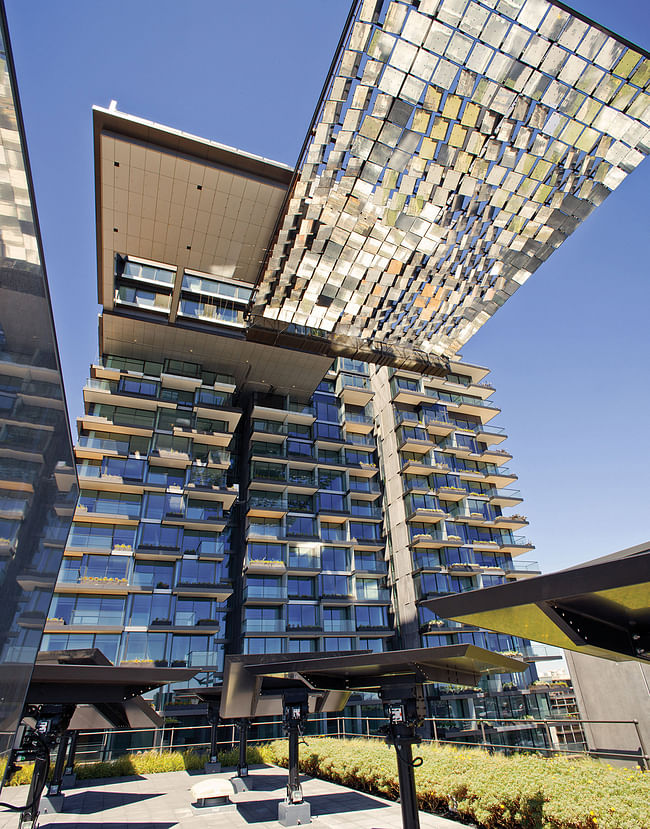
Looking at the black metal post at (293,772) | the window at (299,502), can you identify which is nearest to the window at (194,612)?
the window at (299,502)

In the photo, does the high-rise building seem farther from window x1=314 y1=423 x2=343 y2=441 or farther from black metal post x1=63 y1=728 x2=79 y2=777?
black metal post x1=63 y1=728 x2=79 y2=777

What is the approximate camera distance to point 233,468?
38.5m

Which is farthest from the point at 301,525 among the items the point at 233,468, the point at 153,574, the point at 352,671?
the point at 352,671

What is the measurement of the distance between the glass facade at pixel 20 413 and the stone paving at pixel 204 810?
28.7 ft

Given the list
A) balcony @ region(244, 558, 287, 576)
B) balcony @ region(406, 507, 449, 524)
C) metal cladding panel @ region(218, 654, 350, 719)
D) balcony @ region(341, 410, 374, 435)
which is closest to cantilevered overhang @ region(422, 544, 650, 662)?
metal cladding panel @ region(218, 654, 350, 719)

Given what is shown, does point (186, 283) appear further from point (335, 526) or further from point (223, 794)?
point (223, 794)

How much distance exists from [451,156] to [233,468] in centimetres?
2655

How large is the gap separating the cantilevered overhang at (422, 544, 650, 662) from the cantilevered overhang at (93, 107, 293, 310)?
2517cm

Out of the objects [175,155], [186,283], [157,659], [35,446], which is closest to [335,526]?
[157,659]

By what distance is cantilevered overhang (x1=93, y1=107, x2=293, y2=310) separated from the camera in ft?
75.7

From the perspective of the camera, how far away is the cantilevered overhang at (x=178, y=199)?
23.1 meters

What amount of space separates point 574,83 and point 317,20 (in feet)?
32.4

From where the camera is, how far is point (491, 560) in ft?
131

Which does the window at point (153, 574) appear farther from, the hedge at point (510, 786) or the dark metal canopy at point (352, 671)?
the dark metal canopy at point (352, 671)
